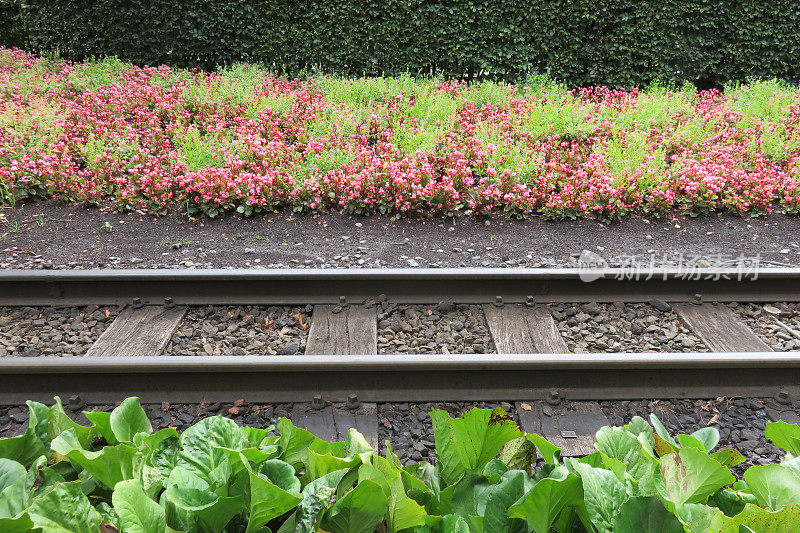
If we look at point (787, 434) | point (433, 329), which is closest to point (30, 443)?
point (787, 434)

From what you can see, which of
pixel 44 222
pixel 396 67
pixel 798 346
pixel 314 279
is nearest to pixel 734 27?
pixel 396 67

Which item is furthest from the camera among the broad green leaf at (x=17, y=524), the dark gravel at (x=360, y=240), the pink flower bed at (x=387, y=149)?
the pink flower bed at (x=387, y=149)

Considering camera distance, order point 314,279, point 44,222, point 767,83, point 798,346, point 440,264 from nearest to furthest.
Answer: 1. point 798,346
2. point 314,279
3. point 440,264
4. point 44,222
5. point 767,83

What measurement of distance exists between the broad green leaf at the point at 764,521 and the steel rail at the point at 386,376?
8.19 feet

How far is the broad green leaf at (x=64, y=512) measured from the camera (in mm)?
924

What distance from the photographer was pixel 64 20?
448 inches

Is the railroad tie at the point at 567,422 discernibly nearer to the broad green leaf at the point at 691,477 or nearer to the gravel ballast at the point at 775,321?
the gravel ballast at the point at 775,321

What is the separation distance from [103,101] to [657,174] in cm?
802

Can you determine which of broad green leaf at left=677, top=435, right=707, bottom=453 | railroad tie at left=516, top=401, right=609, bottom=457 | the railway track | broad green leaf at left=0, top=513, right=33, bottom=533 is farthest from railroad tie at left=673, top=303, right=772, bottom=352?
broad green leaf at left=0, top=513, right=33, bottom=533

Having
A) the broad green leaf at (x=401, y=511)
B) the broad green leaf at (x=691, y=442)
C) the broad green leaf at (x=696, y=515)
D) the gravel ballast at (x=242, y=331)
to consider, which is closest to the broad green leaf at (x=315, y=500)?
the broad green leaf at (x=401, y=511)

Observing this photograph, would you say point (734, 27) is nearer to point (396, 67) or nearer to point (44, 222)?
point (396, 67)

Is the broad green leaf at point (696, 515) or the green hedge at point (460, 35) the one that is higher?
the green hedge at point (460, 35)

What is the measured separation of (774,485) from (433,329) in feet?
10.3

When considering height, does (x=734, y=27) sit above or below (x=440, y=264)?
above
